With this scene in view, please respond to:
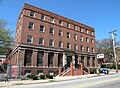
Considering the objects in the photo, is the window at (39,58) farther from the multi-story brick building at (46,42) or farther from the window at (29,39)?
the window at (29,39)

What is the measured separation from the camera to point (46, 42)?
3466 centimetres

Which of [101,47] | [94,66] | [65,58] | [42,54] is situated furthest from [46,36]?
[101,47]

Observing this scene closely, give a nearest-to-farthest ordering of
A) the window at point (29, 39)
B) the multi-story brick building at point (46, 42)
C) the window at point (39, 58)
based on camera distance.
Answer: the multi-story brick building at point (46, 42) → the window at point (29, 39) → the window at point (39, 58)

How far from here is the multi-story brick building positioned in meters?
31.3

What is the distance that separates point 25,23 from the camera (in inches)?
1258

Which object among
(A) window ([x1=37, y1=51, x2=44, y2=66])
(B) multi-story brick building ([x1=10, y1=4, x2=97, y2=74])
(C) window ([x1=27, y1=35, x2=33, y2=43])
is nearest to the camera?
(B) multi-story brick building ([x1=10, y1=4, x2=97, y2=74])

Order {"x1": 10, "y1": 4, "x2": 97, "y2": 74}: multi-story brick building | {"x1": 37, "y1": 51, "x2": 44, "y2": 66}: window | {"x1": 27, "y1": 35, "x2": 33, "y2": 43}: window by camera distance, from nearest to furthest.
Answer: {"x1": 10, "y1": 4, "x2": 97, "y2": 74}: multi-story brick building < {"x1": 27, "y1": 35, "x2": 33, "y2": 43}: window < {"x1": 37, "y1": 51, "x2": 44, "y2": 66}: window

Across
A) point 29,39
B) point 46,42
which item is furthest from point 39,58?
point 29,39

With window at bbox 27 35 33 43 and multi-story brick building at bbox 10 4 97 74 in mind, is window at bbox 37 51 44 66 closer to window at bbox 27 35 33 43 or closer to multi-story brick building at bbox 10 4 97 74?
multi-story brick building at bbox 10 4 97 74

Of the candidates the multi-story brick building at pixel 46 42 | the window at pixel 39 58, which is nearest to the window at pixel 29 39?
the multi-story brick building at pixel 46 42

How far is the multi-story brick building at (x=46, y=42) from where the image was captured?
31.3m

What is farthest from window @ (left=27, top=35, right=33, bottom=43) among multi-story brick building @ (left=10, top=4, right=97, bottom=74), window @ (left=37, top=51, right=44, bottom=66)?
window @ (left=37, top=51, right=44, bottom=66)

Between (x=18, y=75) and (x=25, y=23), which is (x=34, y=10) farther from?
(x=18, y=75)

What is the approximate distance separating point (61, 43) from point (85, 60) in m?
9.53
